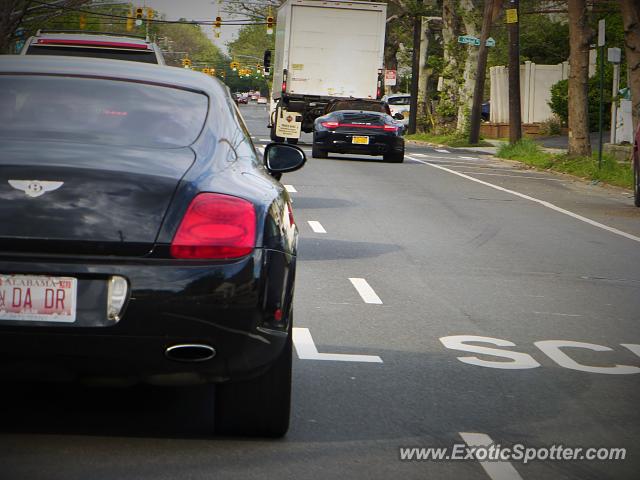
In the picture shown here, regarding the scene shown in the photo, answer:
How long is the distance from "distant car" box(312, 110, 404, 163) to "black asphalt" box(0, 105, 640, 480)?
48.5 ft

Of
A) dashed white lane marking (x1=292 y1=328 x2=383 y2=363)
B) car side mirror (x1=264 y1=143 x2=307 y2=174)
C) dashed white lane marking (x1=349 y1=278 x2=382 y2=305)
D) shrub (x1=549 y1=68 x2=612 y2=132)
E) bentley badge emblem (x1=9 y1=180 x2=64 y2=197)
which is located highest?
shrub (x1=549 y1=68 x2=612 y2=132)

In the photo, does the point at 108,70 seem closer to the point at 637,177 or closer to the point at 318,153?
the point at 637,177

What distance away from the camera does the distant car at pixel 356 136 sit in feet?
102

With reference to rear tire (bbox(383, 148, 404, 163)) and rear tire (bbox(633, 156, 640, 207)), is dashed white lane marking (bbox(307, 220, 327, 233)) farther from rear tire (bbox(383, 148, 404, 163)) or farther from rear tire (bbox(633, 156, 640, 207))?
rear tire (bbox(383, 148, 404, 163))

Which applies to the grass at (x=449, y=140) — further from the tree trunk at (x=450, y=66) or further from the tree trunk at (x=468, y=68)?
the tree trunk at (x=450, y=66)

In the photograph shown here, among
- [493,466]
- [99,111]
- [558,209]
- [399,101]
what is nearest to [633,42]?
[558,209]

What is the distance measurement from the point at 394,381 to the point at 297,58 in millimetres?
32967

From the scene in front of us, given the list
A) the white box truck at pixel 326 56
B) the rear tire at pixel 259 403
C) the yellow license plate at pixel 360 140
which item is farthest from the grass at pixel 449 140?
the rear tire at pixel 259 403

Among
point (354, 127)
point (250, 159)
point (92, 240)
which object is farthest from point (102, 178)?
point (354, 127)

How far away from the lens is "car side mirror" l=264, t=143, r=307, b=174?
23.7ft

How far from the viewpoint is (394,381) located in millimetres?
7277

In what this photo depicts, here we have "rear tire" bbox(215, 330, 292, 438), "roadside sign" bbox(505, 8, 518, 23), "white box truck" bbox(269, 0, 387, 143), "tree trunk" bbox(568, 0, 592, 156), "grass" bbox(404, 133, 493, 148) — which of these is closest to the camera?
→ "rear tire" bbox(215, 330, 292, 438)

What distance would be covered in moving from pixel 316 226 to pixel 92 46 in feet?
14.6

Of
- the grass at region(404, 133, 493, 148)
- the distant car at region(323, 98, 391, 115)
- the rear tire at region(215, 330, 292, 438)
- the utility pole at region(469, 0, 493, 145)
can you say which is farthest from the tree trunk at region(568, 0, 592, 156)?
the rear tire at region(215, 330, 292, 438)
